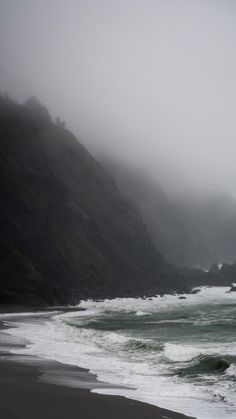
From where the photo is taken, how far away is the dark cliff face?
8612 cm

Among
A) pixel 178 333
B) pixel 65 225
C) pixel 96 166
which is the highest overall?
pixel 96 166

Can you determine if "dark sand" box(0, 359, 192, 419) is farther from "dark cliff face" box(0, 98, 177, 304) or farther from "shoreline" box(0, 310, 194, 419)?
"dark cliff face" box(0, 98, 177, 304)

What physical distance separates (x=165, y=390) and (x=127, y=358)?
8069mm

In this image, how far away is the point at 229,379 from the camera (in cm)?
1762

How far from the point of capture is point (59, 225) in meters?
115

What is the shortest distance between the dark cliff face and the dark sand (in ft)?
205

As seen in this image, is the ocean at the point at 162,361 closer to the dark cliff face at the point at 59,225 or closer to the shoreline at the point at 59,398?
the shoreline at the point at 59,398

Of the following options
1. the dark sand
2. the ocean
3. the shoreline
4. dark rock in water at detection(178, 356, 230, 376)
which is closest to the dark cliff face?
the ocean

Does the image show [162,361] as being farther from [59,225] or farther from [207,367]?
[59,225]

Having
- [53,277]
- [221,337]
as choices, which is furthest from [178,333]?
[53,277]

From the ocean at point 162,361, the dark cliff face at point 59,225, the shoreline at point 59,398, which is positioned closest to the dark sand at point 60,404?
the shoreline at point 59,398

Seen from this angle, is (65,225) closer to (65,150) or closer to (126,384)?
(65,150)

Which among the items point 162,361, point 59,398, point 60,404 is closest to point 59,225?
point 162,361

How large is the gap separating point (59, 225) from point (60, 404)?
103455 mm
